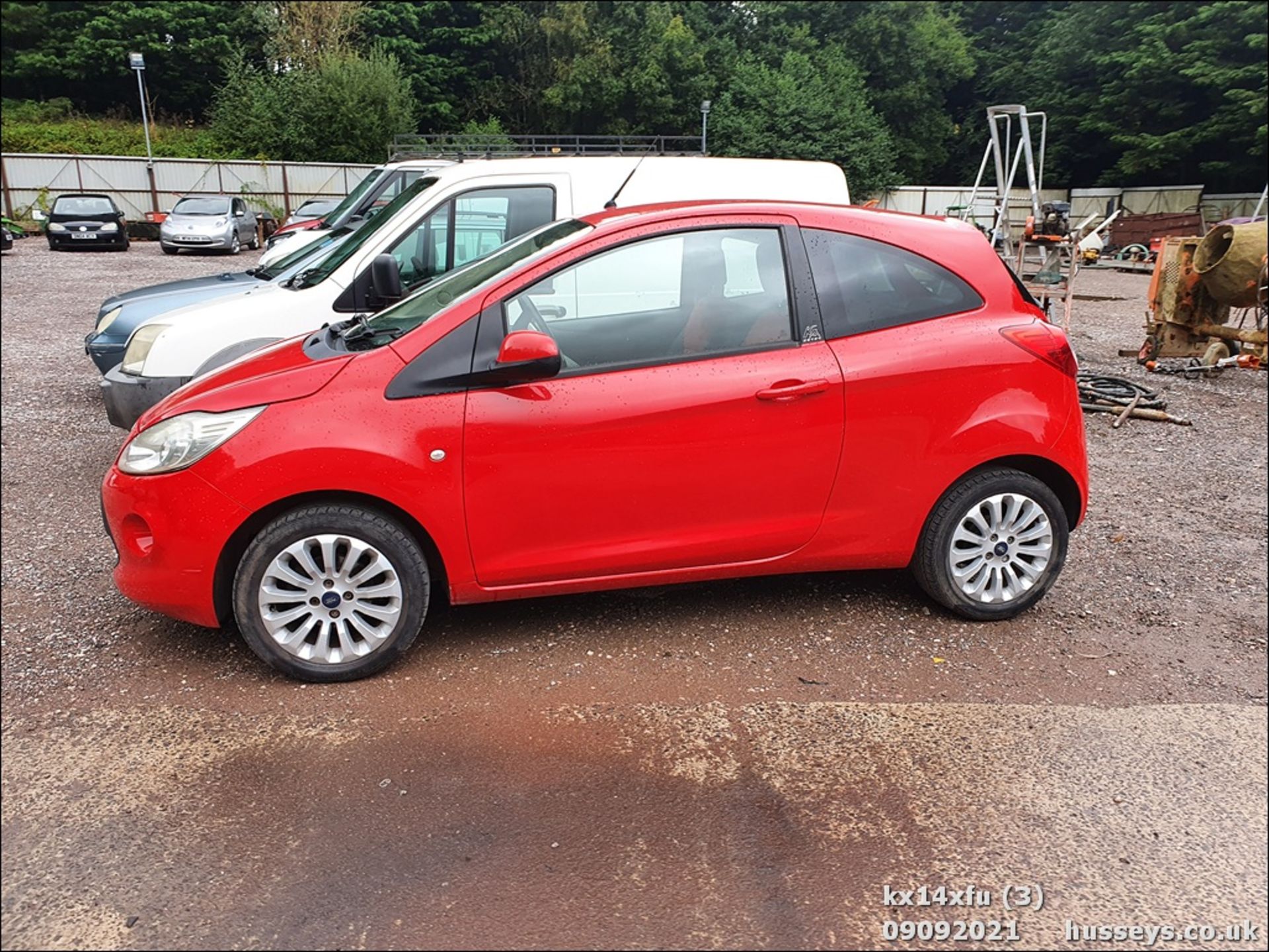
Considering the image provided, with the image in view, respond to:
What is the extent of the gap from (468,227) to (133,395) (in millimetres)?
2427

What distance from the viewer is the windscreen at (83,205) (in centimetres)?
2270

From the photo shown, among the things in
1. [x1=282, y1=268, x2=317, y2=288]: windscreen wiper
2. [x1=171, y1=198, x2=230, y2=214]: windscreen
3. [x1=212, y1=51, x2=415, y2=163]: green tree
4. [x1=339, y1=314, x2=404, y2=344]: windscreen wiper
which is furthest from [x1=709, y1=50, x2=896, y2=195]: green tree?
[x1=339, y1=314, x2=404, y2=344]: windscreen wiper

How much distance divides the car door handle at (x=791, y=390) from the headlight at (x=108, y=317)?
17.8 ft

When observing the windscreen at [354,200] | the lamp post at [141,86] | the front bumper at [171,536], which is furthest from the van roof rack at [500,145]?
the front bumper at [171,536]

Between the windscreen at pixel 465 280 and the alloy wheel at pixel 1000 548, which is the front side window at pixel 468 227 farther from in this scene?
the alloy wheel at pixel 1000 548

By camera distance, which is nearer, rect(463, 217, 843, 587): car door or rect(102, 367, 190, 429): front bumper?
rect(463, 217, 843, 587): car door

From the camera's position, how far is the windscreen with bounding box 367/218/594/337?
3.84m

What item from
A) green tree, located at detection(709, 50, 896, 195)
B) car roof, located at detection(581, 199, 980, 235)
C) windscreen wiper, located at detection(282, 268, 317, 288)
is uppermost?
green tree, located at detection(709, 50, 896, 195)

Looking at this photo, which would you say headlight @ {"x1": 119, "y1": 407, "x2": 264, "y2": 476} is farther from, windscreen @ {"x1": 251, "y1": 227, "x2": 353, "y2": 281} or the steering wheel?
windscreen @ {"x1": 251, "y1": 227, "x2": 353, "y2": 281}

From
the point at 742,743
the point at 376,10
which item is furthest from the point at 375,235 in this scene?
the point at 376,10

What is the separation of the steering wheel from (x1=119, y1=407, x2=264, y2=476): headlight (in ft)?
3.30

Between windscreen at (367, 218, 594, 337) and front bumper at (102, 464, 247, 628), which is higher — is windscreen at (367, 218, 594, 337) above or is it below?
above

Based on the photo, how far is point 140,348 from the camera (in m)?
5.74

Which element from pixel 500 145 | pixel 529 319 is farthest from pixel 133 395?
pixel 500 145
